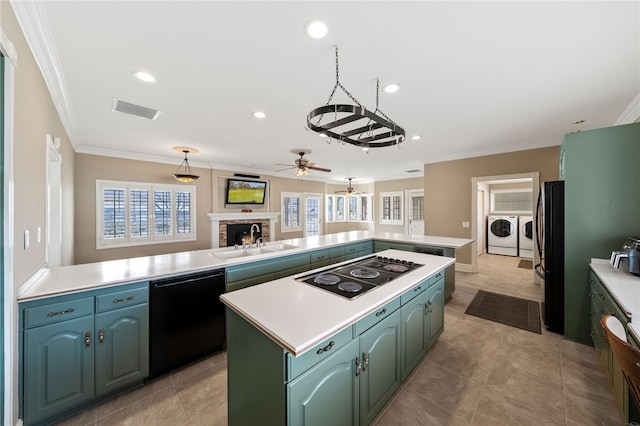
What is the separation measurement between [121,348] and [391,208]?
26.9 feet

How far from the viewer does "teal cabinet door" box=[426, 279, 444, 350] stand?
2.18m

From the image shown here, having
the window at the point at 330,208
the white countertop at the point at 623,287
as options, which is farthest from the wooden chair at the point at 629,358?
the window at the point at 330,208

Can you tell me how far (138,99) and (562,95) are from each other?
4516 millimetres

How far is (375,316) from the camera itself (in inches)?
57.7

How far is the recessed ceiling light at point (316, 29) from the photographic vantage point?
148cm

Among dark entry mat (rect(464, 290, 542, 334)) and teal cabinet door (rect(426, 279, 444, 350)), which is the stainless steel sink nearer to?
teal cabinet door (rect(426, 279, 444, 350))

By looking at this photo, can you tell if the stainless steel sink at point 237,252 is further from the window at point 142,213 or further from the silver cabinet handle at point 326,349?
the window at point 142,213

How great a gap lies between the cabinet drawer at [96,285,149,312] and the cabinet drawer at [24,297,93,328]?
0.06 meters

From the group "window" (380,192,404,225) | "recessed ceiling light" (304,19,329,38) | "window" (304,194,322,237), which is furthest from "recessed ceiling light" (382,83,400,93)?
"window" (380,192,404,225)

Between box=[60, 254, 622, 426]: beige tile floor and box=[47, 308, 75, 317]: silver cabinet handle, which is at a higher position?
box=[47, 308, 75, 317]: silver cabinet handle

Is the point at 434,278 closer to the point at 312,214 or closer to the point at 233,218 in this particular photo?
the point at 233,218

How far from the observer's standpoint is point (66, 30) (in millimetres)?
1556

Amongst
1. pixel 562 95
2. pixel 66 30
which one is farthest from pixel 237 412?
pixel 562 95

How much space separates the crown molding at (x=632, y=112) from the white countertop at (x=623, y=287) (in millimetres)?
1764
